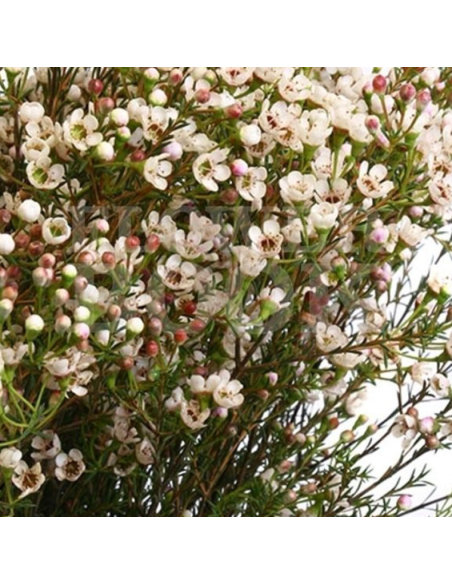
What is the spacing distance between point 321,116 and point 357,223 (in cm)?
8

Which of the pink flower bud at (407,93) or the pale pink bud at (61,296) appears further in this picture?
the pink flower bud at (407,93)

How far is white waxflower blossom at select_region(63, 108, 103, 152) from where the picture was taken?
0.81 meters

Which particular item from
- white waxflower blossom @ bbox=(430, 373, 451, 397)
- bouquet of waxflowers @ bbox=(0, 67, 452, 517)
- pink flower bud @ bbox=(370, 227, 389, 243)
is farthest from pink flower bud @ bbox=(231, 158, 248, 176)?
white waxflower blossom @ bbox=(430, 373, 451, 397)

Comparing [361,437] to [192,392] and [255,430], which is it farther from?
[192,392]

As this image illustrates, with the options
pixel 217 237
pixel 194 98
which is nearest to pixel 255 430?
pixel 217 237

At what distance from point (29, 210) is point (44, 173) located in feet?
0.11

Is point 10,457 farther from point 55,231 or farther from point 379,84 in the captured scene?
point 379,84

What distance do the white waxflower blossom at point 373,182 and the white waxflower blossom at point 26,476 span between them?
31cm

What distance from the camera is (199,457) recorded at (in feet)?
3.15

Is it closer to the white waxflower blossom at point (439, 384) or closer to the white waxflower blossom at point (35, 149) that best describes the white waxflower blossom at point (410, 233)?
the white waxflower blossom at point (439, 384)

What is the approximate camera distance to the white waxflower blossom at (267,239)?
821mm

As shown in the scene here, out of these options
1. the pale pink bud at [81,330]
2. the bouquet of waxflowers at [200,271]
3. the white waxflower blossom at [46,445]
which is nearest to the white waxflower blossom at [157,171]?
the bouquet of waxflowers at [200,271]

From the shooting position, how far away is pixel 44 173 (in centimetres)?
82

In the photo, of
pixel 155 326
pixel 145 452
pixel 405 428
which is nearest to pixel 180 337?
pixel 155 326
